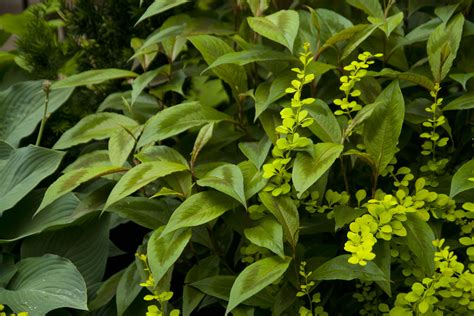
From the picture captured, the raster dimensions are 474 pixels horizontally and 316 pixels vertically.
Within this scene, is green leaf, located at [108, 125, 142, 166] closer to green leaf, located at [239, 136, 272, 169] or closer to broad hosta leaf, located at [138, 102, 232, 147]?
broad hosta leaf, located at [138, 102, 232, 147]

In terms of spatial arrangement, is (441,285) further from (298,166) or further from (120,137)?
(120,137)

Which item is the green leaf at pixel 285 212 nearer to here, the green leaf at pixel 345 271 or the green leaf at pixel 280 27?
the green leaf at pixel 345 271

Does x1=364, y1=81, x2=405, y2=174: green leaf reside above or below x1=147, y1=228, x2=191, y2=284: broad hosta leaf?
above

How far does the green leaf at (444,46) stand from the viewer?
70.4 inches

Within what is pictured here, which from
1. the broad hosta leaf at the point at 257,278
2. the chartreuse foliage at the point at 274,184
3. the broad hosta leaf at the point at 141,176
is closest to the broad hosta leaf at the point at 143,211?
the chartreuse foliage at the point at 274,184

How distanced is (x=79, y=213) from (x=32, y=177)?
201 millimetres

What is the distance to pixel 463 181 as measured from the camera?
1.60 metres

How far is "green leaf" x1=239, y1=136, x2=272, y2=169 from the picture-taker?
1793 millimetres

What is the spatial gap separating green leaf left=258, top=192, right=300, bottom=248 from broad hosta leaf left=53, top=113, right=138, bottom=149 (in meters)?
0.57

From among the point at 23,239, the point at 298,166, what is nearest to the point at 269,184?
the point at 298,166

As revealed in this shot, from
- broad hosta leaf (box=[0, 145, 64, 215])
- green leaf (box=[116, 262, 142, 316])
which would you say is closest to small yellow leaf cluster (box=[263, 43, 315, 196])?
green leaf (box=[116, 262, 142, 316])

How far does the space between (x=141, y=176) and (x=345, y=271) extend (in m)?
0.54

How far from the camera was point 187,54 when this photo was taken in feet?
8.21

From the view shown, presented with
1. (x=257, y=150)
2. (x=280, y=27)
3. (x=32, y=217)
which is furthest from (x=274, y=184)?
(x=32, y=217)
